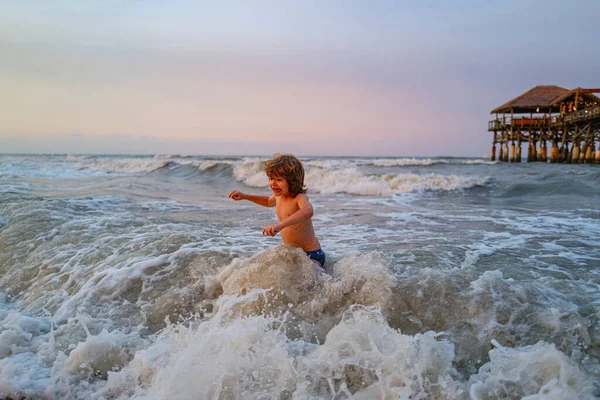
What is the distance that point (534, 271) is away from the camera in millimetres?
4094

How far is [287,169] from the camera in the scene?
3.65 metres

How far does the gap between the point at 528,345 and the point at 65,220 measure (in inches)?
246

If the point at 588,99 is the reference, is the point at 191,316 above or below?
below

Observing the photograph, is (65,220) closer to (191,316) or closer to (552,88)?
(191,316)

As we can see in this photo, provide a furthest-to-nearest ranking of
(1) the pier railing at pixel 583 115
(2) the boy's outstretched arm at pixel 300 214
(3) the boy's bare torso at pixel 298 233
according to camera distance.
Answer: (1) the pier railing at pixel 583 115, (3) the boy's bare torso at pixel 298 233, (2) the boy's outstretched arm at pixel 300 214

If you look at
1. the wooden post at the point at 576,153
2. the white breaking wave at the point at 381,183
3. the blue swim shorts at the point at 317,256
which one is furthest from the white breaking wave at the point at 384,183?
the wooden post at the point at 576,153

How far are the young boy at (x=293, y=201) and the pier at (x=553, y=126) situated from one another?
28.1 metres

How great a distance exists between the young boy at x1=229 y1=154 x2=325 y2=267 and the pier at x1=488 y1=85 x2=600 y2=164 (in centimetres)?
2813

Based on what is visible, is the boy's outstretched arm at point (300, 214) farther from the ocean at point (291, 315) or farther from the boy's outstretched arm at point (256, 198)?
the boy's outstretched arm at point (256, 198)

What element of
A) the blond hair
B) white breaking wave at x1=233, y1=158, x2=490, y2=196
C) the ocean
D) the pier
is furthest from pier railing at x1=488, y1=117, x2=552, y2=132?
the blond hair

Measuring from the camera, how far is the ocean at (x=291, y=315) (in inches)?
89.7

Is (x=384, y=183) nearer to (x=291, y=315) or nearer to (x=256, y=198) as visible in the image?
(x=256, y=198)

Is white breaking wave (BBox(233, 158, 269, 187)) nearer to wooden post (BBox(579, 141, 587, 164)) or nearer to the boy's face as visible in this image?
the boy's face

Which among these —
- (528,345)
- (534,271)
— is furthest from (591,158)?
(528,345)
